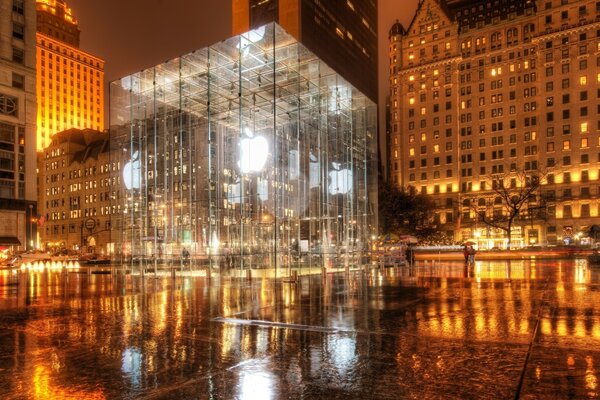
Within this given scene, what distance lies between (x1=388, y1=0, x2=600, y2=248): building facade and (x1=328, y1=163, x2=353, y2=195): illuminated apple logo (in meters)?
59.8

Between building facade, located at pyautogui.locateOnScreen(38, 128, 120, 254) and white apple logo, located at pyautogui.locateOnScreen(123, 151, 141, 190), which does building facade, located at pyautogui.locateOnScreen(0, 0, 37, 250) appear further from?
white apple logo, located at pyautogui.locateOnScreen(123, 151, 141, 190)

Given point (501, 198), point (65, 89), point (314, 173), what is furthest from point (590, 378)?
point (65, 89)

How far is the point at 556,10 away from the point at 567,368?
367 ft

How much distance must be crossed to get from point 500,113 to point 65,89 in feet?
432

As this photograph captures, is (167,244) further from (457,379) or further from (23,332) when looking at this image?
(457,379)

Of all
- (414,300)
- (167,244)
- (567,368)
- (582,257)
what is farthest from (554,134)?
(567,368)

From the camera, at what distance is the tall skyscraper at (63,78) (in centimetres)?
15388

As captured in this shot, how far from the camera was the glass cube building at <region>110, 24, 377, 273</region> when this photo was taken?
30.9m

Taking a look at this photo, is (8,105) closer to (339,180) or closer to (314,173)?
(314,173)

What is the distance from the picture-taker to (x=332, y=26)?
435ft

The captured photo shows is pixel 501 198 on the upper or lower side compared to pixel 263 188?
upper

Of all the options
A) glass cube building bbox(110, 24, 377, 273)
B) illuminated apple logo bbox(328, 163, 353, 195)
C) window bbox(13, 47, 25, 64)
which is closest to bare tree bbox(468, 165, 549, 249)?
illuminated apple logo bbox(328, 163, 353, 195)

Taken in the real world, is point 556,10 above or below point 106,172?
above

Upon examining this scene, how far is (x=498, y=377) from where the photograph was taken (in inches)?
264
